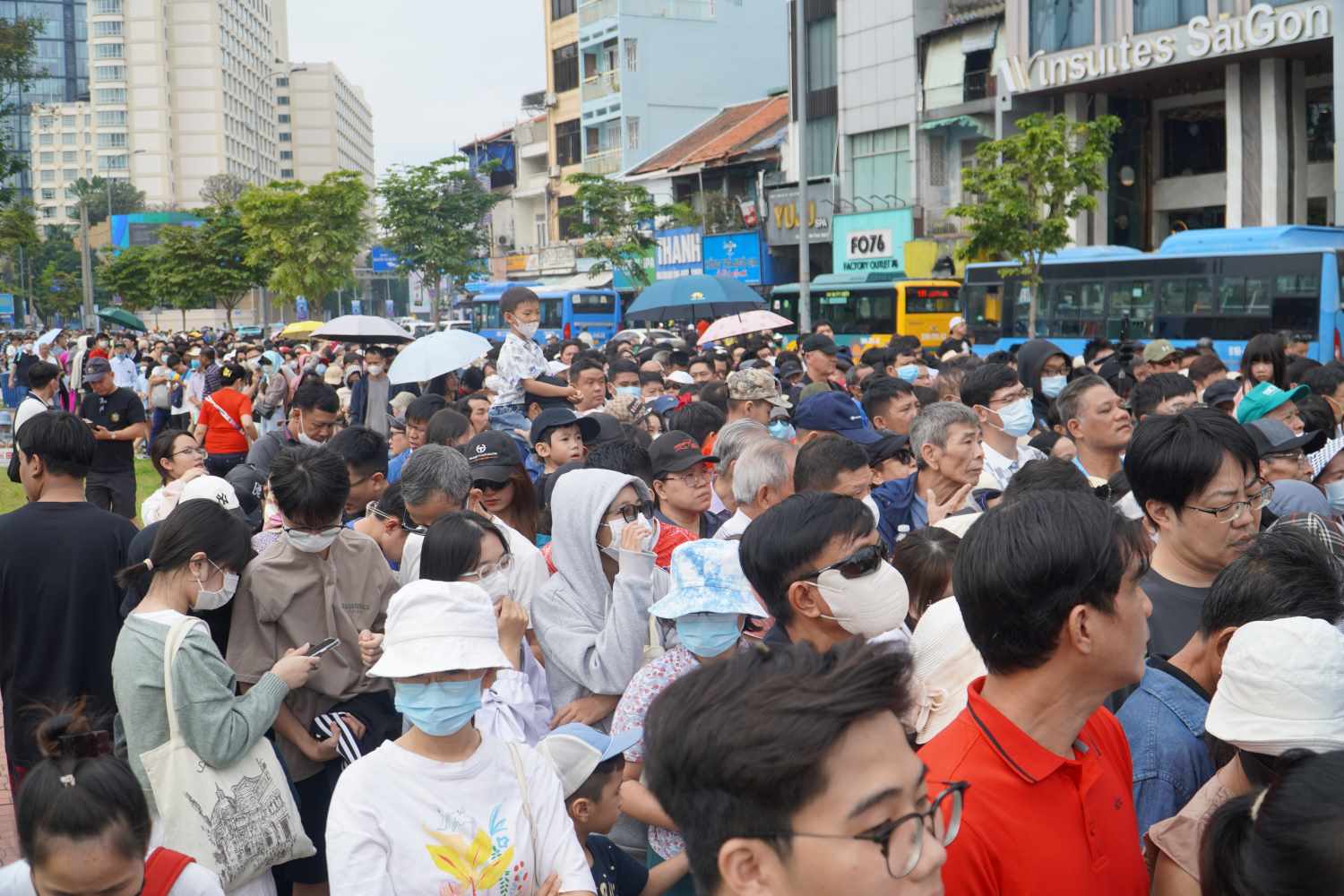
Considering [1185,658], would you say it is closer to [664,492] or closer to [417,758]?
[417,758]

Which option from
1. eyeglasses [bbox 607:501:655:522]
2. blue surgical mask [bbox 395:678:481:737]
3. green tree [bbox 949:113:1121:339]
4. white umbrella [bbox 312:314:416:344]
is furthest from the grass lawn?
green tree [bbox 949:113:1121:339]

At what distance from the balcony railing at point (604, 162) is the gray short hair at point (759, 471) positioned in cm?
5134

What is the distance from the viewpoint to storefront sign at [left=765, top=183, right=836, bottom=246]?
4184 centimetres

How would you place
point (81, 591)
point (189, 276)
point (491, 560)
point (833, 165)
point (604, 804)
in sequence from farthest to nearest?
point (189, 276), point (833, 165), point (81, 591), point (491, 560), point (604, 804)

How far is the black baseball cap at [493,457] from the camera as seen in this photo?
5816 mm

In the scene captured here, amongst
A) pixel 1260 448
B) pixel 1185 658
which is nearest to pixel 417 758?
pixel 1185 658

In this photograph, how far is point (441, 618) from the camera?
3246 millimetres

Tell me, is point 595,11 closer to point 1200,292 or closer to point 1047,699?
point 1200,292

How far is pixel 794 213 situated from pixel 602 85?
1762cm

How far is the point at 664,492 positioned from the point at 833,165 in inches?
1476

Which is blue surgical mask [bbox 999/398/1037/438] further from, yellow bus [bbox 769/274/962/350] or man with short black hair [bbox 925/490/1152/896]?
yellow bus [bbox 769/274/962/350]

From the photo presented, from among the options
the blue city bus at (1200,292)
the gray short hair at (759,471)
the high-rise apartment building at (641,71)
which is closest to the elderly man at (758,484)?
the gray short hair at (759,471)

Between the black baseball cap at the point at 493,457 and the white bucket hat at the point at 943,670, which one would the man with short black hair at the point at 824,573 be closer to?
the white bucket hat at the point at 943,670

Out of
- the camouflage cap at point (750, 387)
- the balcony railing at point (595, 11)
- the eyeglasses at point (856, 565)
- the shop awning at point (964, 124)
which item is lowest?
the eyeglasses at point (856, 565)
